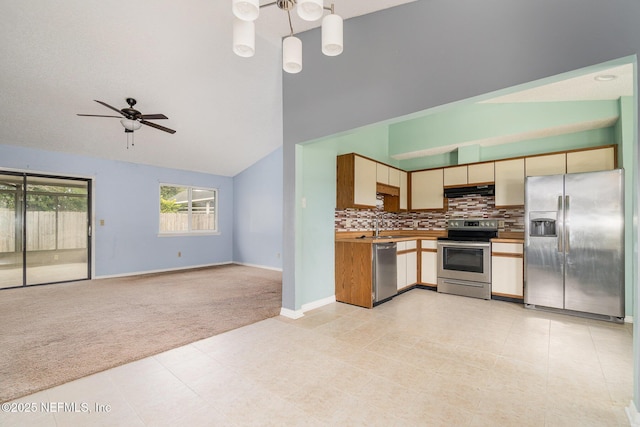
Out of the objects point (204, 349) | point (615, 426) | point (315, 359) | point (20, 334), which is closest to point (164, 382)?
point (204, 349)

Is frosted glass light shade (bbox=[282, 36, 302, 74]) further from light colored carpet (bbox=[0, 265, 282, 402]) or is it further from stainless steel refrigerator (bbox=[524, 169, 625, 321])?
stainless steel refrigerator (bbox=[524, 169, 625, 321])

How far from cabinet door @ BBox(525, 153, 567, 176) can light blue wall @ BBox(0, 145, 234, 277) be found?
22.8ft

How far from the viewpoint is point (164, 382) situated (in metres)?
2.05

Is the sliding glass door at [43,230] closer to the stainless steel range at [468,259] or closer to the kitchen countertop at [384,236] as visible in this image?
the kitchen countertop at [384,236]

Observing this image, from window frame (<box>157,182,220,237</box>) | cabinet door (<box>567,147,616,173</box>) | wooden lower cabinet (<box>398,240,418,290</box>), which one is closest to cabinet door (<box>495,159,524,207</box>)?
cabinet door (<box>567,147,616,173</box>)

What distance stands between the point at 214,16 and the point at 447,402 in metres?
4.20

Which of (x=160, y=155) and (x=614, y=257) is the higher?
(x=160, y=155)

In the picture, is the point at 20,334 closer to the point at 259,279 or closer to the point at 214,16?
the point at 259,279

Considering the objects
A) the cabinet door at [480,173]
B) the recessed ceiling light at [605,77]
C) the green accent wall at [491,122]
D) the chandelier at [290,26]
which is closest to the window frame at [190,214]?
A: the green accent wall at [491,122]

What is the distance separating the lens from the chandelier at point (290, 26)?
1.52 m

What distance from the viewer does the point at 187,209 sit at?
7.27m

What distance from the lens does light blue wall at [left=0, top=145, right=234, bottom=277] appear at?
5320 millimetres

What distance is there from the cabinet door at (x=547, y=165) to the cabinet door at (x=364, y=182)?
2.18 meters

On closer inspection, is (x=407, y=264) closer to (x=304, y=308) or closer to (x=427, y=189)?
(x=427, y=189)
